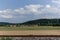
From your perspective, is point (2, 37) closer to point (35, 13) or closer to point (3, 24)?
point (3, 24)

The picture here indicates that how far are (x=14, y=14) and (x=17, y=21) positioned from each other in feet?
0.25

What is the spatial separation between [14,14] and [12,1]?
5.1 inches

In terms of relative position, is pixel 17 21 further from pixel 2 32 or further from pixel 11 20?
pixel 2 32

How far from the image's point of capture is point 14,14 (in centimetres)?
111

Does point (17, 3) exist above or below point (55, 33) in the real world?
above

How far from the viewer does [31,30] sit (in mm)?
1102

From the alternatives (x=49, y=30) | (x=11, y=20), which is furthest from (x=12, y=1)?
(x=49, y=30)

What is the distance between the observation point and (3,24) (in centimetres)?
Answer: 112

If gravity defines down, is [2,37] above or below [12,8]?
below

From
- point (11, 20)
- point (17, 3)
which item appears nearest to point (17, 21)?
point (11, 20)

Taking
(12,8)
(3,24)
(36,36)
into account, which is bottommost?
(36,36)

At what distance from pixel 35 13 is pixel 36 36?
0.22m

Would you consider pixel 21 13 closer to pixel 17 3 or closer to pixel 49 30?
pixel 17 3

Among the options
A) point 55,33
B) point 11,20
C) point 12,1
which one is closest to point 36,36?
point 55,33
